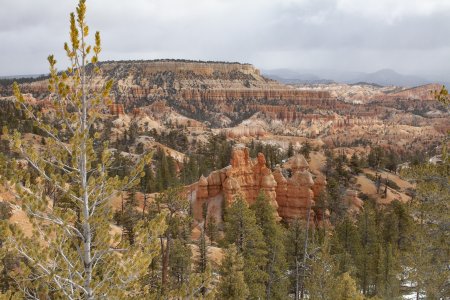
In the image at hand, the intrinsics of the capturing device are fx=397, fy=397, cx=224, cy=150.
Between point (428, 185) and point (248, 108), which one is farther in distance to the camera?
point (248, 108)

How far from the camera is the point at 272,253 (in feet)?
88.7

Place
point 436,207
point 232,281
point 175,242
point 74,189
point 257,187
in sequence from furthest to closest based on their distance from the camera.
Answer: point 257,187, point 175,242, point 232,281, point 436,207, point 74,189

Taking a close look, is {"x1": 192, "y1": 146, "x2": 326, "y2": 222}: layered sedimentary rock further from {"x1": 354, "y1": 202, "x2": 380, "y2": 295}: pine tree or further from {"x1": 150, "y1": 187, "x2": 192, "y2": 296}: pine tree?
{"x1": 150, "y1": 187, "x2": 192, "y2": 296}: pine tree

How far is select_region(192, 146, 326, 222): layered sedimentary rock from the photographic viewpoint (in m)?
49.0

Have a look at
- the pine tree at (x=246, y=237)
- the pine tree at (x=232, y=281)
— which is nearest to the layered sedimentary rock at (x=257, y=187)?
the pine tree at (x=246, y=237)

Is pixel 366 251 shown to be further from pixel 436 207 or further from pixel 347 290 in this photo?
pixel 436 207

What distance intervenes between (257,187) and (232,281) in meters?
31.6

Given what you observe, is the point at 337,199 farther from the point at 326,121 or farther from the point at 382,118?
the point at 382,118

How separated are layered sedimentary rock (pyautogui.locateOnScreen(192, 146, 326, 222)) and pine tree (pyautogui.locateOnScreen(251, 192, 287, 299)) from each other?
18287 millimetres

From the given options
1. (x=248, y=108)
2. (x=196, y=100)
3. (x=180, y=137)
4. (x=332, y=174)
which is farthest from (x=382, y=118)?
(x=332, y=174)

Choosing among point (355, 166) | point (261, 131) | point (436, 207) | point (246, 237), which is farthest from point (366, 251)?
point (261, 131)

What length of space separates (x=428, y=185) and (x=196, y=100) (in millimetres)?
186309

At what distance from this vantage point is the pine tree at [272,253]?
24.9 m

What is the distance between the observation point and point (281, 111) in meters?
181
